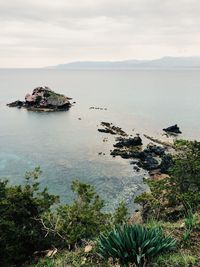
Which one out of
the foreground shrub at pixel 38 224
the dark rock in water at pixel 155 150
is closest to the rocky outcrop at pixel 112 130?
the dark rock in water at pixel 155 150

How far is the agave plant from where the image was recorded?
838cm

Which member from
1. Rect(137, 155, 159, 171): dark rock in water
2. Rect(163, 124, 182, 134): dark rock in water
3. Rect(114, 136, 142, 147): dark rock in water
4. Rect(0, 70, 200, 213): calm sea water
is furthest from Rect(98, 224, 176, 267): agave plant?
Rect(163, 124, 182, 134): dark rock in water

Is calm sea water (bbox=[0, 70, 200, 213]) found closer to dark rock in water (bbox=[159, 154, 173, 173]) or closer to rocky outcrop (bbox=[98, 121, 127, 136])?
rocky outcrop (bbox=[98, 121, 127, 136])

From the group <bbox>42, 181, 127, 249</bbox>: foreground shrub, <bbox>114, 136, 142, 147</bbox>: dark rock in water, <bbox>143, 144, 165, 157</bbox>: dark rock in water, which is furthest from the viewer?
<bbox>114, 136, 142, 147</bbox>: dark rock in water

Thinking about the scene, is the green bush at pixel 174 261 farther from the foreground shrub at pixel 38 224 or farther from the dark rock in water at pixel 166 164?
the dark rock in water at pixel 166 164

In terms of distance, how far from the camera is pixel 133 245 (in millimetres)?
8383

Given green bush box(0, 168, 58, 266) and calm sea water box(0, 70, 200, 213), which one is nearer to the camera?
green bush box(0, 168, 58, 266)

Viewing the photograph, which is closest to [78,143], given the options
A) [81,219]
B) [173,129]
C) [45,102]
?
[173,129]

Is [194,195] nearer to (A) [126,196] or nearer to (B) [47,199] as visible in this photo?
(B) [47,199]

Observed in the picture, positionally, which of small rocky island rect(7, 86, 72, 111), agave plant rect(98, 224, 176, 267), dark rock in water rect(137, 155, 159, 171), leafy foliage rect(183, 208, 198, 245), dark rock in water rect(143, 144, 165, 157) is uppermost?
agave plant rect(98, 224, 176, 267)

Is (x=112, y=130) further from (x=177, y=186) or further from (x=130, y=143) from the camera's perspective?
(x=177, y=186)

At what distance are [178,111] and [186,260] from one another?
125 m

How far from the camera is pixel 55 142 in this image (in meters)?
79.7

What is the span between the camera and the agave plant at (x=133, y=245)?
8.38m
